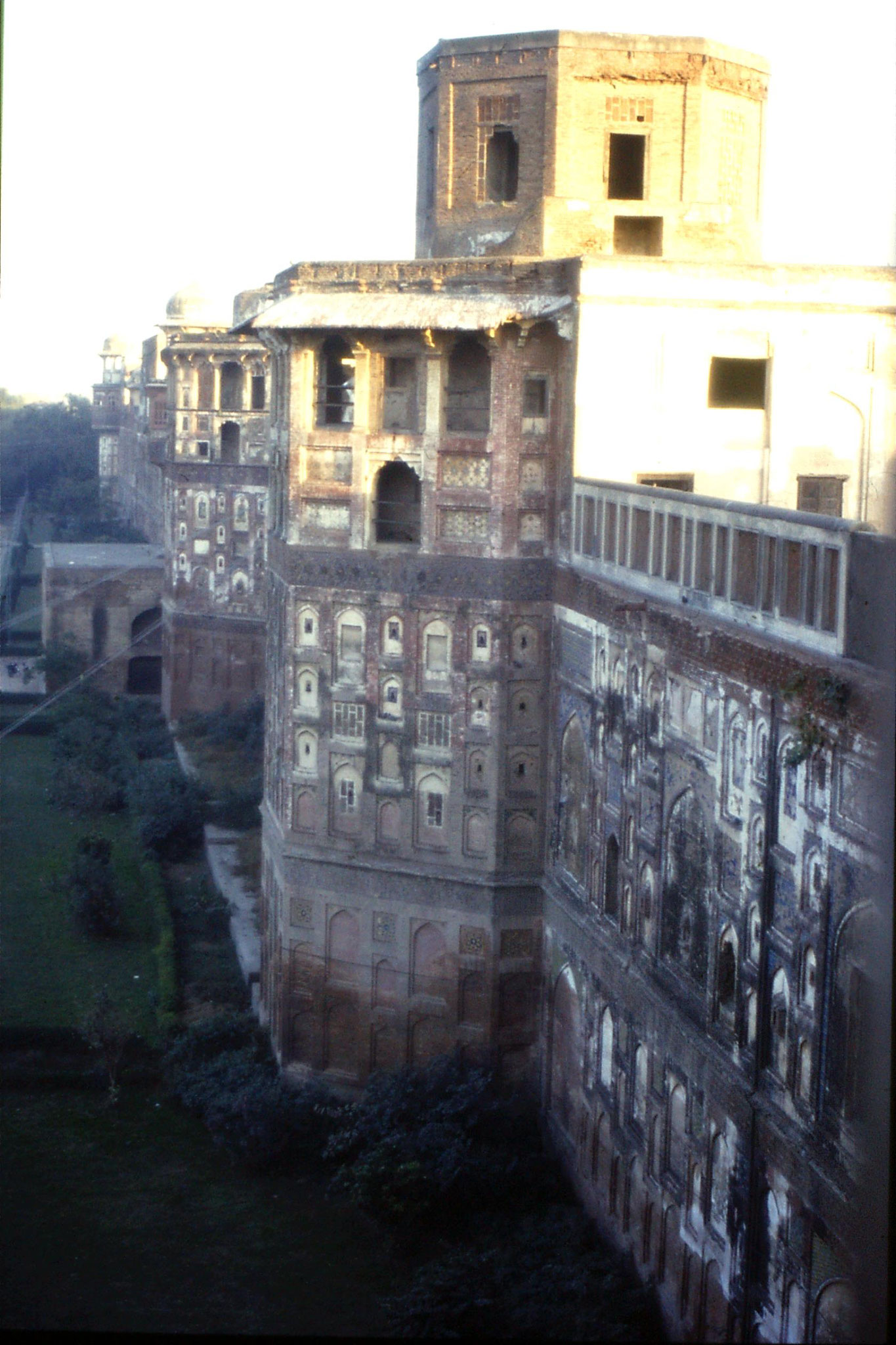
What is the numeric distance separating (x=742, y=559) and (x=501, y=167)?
284 inches

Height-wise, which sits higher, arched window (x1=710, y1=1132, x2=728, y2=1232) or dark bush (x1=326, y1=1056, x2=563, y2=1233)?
arched window (x1=710, y1=1132, x2=728, y2=1232)

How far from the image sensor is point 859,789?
8703 millimetres

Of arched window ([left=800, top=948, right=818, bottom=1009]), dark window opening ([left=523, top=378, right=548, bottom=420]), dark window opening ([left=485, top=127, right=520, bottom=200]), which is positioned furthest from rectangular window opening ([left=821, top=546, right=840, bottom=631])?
dark window opening ([left=485, top=127, right=520, bottom=200])

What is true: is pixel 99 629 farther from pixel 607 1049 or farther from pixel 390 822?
pixel 607 1049

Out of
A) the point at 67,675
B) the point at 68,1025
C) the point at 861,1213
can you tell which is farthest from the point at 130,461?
the point at 861,1213

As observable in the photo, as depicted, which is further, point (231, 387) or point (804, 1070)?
point (231, 387)

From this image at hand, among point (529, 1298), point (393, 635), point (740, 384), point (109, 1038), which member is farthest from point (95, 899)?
point (740, 384)

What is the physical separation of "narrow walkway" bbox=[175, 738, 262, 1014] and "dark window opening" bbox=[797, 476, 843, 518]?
8319 mm

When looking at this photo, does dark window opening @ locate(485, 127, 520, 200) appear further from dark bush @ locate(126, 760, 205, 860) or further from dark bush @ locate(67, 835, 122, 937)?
dark bush @ locate(126, 760, 205, 860)

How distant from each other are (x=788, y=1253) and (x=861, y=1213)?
6.40 feet

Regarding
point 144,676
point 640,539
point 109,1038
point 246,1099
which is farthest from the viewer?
point 144,676

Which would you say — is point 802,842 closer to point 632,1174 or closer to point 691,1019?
point 691,1019

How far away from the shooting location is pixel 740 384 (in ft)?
49.4

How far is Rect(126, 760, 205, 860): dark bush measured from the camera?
1014 inches
